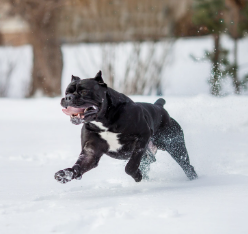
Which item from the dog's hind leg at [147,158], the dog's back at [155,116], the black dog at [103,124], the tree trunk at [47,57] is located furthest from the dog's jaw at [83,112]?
the tree trunk at [47,57]

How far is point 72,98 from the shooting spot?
3402 mm

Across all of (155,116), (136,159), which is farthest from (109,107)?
(155,116)

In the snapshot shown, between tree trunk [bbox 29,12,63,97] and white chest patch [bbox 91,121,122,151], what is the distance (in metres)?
8.37

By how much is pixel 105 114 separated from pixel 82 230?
1251 millimetres

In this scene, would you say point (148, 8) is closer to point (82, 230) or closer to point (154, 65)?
point (154, 65)

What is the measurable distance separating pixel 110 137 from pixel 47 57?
8.63 metres

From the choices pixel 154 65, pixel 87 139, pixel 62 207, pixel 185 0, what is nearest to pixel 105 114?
pixel 87 139

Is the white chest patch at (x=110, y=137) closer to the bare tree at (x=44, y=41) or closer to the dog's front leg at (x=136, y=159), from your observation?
the dog's front leg at (x=136, y=159)

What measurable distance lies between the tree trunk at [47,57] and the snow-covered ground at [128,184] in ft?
13.4

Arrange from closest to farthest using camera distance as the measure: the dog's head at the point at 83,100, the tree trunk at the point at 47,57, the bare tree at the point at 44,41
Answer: the dog's head at the point at 83,100 → the bare tree at the point at 44,41 → the tree trunk at the point at 47,57

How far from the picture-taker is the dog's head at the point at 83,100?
341 cm

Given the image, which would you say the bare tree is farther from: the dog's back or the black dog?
the black dog


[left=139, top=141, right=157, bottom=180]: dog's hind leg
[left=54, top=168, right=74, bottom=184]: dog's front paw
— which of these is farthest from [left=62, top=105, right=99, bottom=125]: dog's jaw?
[left=139, top=141, right=157, bottom=180]: dog's hind leg

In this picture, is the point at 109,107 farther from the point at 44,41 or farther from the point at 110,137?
the point at 44,41
